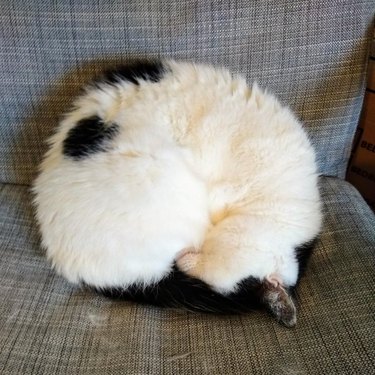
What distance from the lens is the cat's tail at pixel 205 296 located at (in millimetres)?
879

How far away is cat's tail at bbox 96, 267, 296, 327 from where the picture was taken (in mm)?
879

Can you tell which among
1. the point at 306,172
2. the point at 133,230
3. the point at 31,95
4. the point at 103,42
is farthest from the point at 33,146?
the point at 306,172

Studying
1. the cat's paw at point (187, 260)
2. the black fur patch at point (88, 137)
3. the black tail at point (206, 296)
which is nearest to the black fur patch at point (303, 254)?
the black tail at point (206, 296)

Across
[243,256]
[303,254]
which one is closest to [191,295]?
[243,256]

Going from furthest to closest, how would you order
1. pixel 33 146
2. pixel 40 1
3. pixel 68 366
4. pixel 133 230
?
pixel 33 146, pixel 40 1, pixel 133 230, pixel 68 366

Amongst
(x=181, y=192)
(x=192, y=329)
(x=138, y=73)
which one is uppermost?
(x=138, y=73)

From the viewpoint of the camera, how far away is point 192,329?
2.82 ft

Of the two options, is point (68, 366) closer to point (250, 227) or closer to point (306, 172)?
point (250, 227)

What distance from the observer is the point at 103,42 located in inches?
40.9

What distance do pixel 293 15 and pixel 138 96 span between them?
0.40 metres

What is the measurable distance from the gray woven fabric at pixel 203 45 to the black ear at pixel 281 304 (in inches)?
17.1

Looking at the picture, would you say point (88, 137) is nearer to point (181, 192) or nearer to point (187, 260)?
point (181, 192)

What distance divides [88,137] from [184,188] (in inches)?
9.5

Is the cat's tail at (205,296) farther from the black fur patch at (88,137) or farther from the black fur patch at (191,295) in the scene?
the black fur patch at (88,137)
